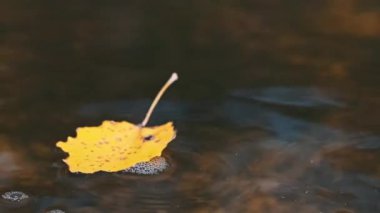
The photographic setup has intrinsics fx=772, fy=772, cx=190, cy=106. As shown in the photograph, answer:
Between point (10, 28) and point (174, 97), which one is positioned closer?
point (174, 97)

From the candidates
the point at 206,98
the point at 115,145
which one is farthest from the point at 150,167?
the point at 206,98

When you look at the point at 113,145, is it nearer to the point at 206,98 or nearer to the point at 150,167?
the point at 150,167

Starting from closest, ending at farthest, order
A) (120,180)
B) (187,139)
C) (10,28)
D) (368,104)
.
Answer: (120,180), (187,139), (368,104), (10,28)

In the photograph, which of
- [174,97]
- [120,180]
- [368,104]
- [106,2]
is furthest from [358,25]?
[120,180]

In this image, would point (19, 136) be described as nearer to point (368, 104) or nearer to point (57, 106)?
point (57, 106)
